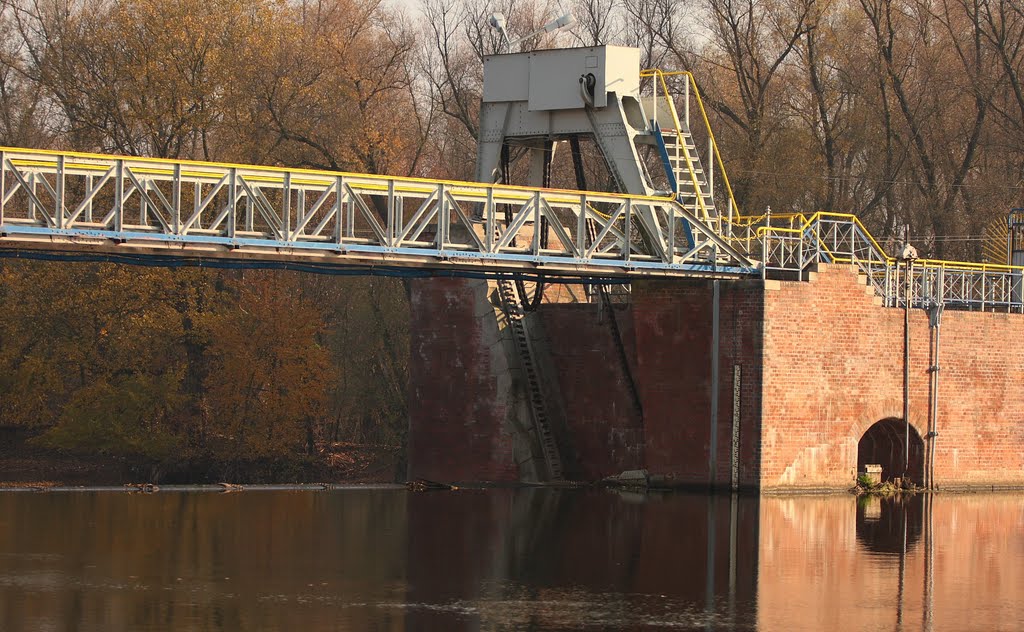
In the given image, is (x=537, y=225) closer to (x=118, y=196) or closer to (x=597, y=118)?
(x=597, y=118)

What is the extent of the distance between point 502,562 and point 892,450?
15179 millimetres

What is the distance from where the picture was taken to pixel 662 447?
115ft

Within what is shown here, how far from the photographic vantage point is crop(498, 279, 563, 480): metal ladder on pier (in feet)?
124

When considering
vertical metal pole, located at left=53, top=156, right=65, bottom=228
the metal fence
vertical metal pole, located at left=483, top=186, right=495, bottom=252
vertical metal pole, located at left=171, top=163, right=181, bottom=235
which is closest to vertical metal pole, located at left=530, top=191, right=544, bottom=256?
vertical metal pole, located at left=483, top=186, right=495, bottom=252

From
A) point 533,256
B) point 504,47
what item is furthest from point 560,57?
point 533,256

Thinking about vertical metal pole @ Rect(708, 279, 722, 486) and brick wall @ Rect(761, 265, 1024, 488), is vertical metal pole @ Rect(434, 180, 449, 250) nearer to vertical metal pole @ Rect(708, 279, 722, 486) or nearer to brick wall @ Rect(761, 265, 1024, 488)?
vertical metal pole @ Rect(708, 279, 722, 486)

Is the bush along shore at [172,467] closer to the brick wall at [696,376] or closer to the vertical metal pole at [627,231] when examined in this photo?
the brick wall at [696,376]

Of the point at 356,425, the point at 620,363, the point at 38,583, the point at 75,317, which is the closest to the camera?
the point at 38,583

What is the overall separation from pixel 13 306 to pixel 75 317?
1840mm

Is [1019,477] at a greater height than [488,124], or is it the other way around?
[488,124]

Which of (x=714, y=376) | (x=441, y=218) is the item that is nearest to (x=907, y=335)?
(x=714, y=376)

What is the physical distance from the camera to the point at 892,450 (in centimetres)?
3731

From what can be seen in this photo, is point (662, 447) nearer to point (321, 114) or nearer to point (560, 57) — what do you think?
point (560, 57)

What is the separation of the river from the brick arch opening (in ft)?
8.46
